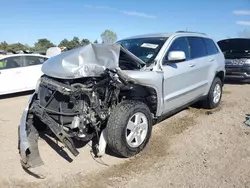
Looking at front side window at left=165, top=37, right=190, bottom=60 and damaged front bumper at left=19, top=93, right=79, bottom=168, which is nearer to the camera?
damaged front bumper at left=19, top=93, right=79, bottom=168

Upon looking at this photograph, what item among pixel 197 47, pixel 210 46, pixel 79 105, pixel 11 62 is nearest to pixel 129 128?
pixel 79 105

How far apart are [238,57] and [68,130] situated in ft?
29.2

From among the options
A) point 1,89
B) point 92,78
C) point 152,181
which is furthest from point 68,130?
point 1,89

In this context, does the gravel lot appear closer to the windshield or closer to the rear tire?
the rear tire

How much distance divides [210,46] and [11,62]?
20.9 ft

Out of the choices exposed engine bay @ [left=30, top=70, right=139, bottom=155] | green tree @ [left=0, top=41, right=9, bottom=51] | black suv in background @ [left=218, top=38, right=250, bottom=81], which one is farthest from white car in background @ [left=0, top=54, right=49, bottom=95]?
green tree @ [left=0, top=41, right=9, bottom=51]

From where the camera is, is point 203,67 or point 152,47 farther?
point 203,67

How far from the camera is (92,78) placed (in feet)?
12.6

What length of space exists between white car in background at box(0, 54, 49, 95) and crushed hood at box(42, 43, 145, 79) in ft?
16.8

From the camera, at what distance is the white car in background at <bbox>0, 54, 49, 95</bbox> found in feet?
28.9

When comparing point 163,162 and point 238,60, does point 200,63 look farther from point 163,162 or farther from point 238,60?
point 238,60

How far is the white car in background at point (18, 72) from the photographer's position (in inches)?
347

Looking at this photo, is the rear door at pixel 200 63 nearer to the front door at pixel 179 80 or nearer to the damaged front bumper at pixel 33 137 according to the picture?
the front door at pixel 179 80

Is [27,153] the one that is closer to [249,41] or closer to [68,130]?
[68,130]
